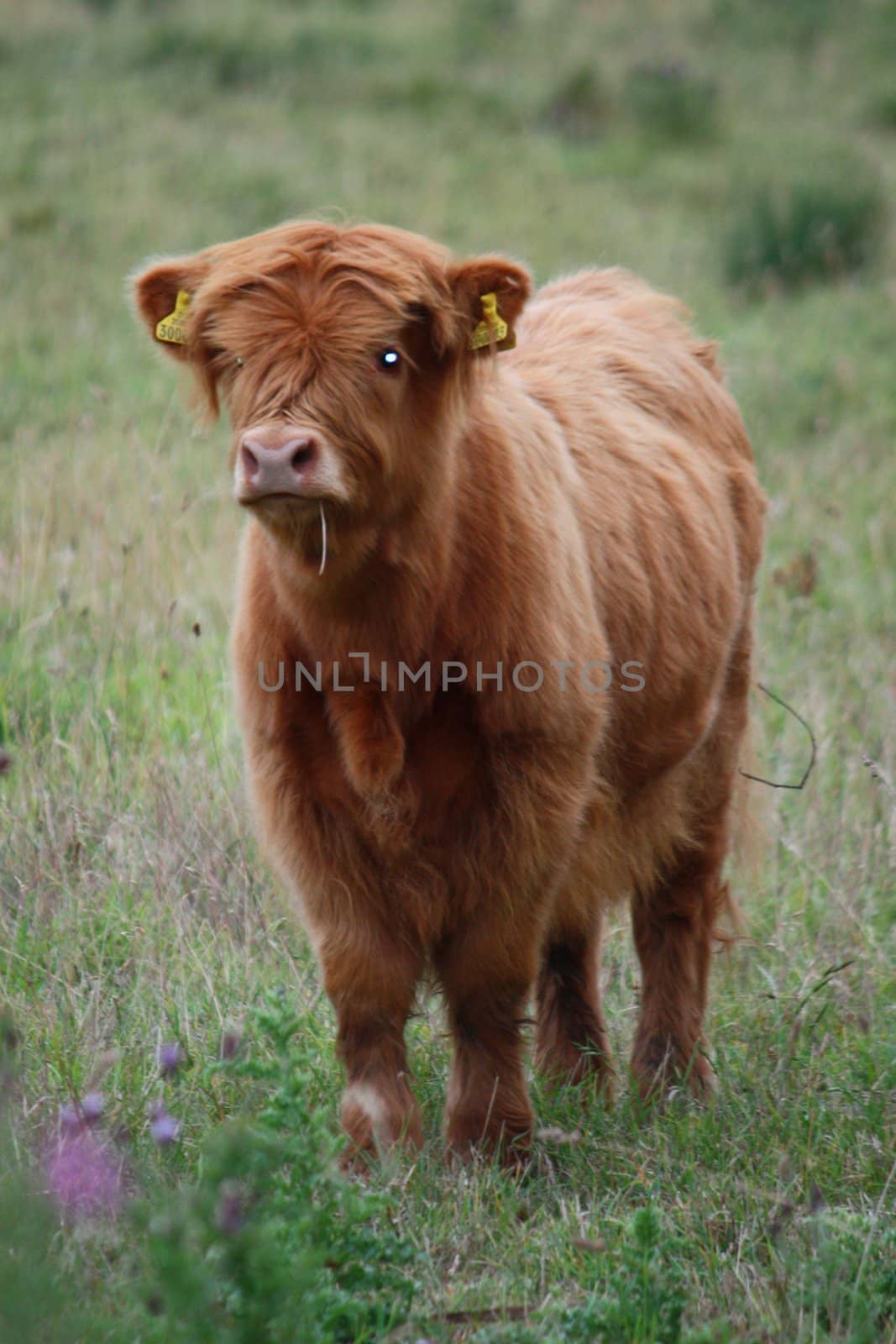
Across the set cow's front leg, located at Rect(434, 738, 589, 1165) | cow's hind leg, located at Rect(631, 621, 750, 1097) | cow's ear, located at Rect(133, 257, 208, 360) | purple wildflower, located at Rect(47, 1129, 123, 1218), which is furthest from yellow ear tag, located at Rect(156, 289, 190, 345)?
cow's hind leg, located at Rect(631, 621, 750, 1097)

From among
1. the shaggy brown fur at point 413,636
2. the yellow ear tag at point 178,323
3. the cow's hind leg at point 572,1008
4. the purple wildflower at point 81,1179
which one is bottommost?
the cow's hind leg at point 572,1008

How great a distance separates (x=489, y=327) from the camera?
3197 mm

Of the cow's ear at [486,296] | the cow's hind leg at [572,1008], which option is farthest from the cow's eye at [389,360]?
the cow's hind leg at [572,1008]

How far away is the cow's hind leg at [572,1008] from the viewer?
4082 millimetres

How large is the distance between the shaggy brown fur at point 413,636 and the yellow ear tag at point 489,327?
0.05 ft

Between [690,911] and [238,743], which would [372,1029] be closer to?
[690,911]

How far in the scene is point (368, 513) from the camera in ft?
10.0

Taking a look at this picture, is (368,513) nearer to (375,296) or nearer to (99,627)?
(375,296)

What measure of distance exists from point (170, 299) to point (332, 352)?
561mm

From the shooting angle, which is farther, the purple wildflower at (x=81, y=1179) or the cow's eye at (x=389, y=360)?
the cow's eye at (x=389, y=360)

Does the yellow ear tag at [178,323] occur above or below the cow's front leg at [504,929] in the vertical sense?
above

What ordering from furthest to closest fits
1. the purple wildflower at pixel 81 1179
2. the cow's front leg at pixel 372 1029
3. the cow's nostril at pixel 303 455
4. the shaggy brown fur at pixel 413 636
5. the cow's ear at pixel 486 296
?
the cow's front leg at pixel 372 1029
the cow's ear at pixel 486 296
the shaggy brown fur at pixel 413 636
the cow's nostril at pixel 303 455
the purple wildflower at pixel 81 1179

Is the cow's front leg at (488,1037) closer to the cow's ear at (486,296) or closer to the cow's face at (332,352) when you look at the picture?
the cow's face at (332,352)

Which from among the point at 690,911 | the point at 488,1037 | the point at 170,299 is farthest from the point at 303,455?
the point at 690,911
